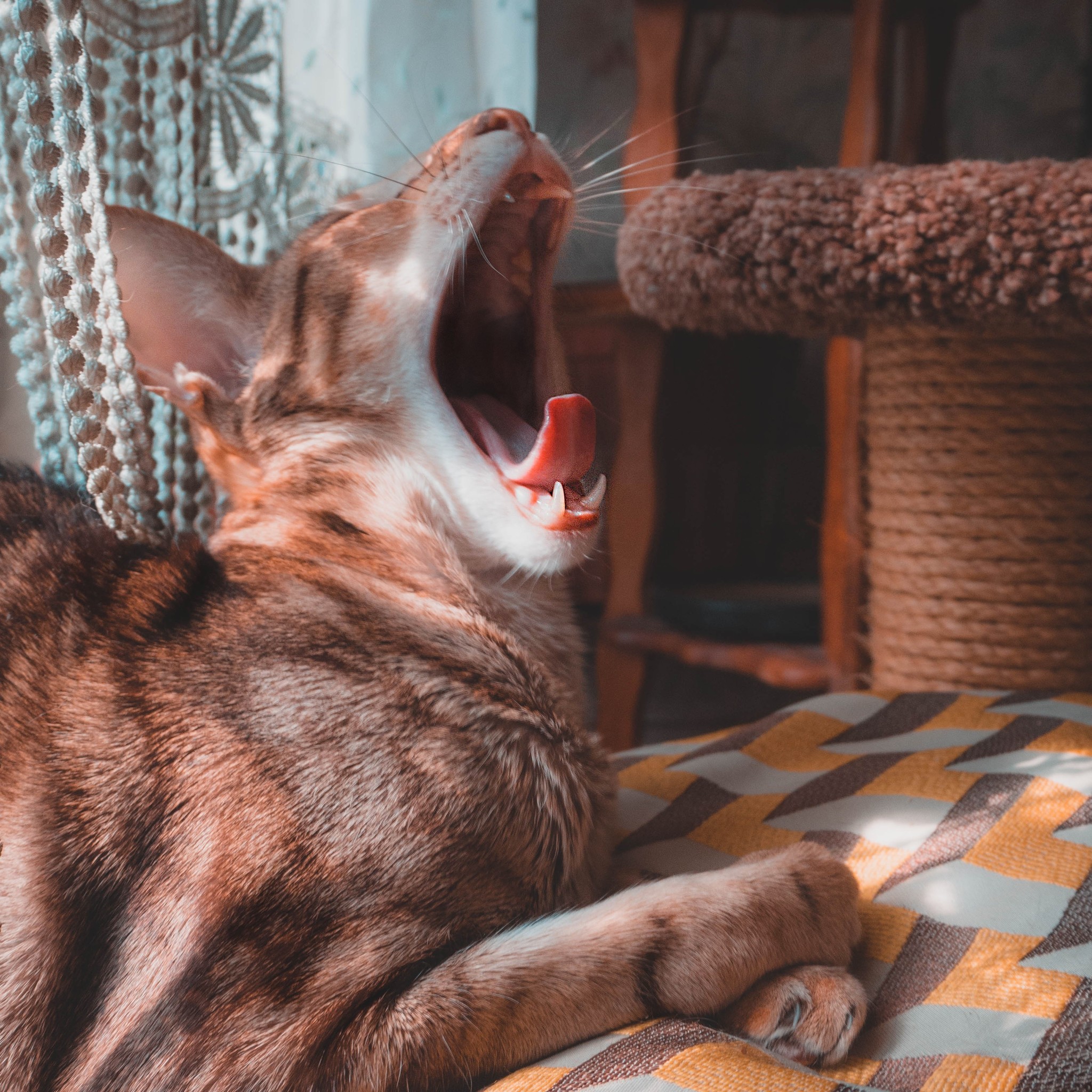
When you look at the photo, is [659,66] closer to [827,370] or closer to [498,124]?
[827,370]

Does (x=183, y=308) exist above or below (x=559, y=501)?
above

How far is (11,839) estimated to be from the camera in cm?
77

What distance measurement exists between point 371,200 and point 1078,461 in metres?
1.17

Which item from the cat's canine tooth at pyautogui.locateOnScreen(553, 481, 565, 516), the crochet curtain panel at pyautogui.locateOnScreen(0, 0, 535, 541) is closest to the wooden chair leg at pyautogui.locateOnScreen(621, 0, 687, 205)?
the crochet curtain panel at pyautogui.locateOnScreen(0, 0, 535, 541)

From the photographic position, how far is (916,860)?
3.35 ft

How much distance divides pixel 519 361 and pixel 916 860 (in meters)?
0.74

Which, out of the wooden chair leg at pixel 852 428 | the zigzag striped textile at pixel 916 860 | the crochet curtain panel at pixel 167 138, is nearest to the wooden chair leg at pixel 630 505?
the wooden chair leg at pixel 852 428

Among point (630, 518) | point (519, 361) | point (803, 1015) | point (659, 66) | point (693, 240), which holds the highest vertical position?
point (659, 66)

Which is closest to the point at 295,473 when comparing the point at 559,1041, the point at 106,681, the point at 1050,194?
the point at 106,681

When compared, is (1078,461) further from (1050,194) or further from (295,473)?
(295,473)

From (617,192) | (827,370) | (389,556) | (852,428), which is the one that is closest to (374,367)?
(389,556)

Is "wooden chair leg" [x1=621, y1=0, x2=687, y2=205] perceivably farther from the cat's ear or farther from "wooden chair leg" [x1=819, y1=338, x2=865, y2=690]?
the cat's ear

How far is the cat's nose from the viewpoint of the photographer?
1.03m

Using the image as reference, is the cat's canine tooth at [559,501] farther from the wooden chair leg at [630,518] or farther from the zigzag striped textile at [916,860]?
the wooden chair leg at [630,518]
